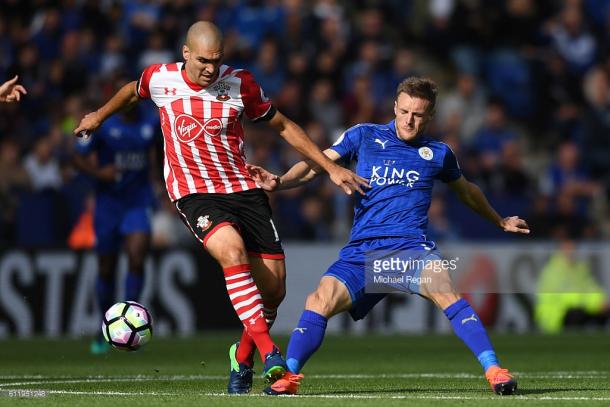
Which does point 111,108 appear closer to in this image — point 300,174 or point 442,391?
point 300,174

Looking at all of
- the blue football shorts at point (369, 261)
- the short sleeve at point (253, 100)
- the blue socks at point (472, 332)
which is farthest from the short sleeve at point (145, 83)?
the blue socks at point (472, 332)

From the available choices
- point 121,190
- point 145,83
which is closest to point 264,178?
point 145,83

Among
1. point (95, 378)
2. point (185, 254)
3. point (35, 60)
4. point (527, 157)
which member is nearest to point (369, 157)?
point (95, 378)

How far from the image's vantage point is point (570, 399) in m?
7.28

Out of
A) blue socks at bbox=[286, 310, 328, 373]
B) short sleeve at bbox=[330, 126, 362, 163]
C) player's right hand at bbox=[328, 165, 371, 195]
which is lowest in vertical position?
blue socks at bbox=[286, 310, 328, 373]

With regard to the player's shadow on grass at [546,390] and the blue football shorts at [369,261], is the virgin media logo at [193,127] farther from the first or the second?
the player's shadow on grass at [546,390]

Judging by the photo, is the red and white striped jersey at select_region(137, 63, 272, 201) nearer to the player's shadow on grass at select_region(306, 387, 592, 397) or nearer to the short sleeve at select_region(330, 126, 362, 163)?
the short sleeve at select_region(330, 126, 362, 163)

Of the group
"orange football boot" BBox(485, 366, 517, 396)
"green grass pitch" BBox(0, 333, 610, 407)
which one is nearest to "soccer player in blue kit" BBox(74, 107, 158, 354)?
"green grass pitch" BBox(0, 333, 610, 407)

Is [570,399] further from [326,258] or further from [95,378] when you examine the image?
[326,258]

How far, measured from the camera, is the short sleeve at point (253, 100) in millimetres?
8172

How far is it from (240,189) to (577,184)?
1098 centimetres

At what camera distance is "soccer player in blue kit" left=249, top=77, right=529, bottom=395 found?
7883 mm

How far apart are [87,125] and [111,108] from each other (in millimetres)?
223

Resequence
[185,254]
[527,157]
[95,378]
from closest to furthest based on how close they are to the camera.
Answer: [95,378], [185,254], [527,157]
